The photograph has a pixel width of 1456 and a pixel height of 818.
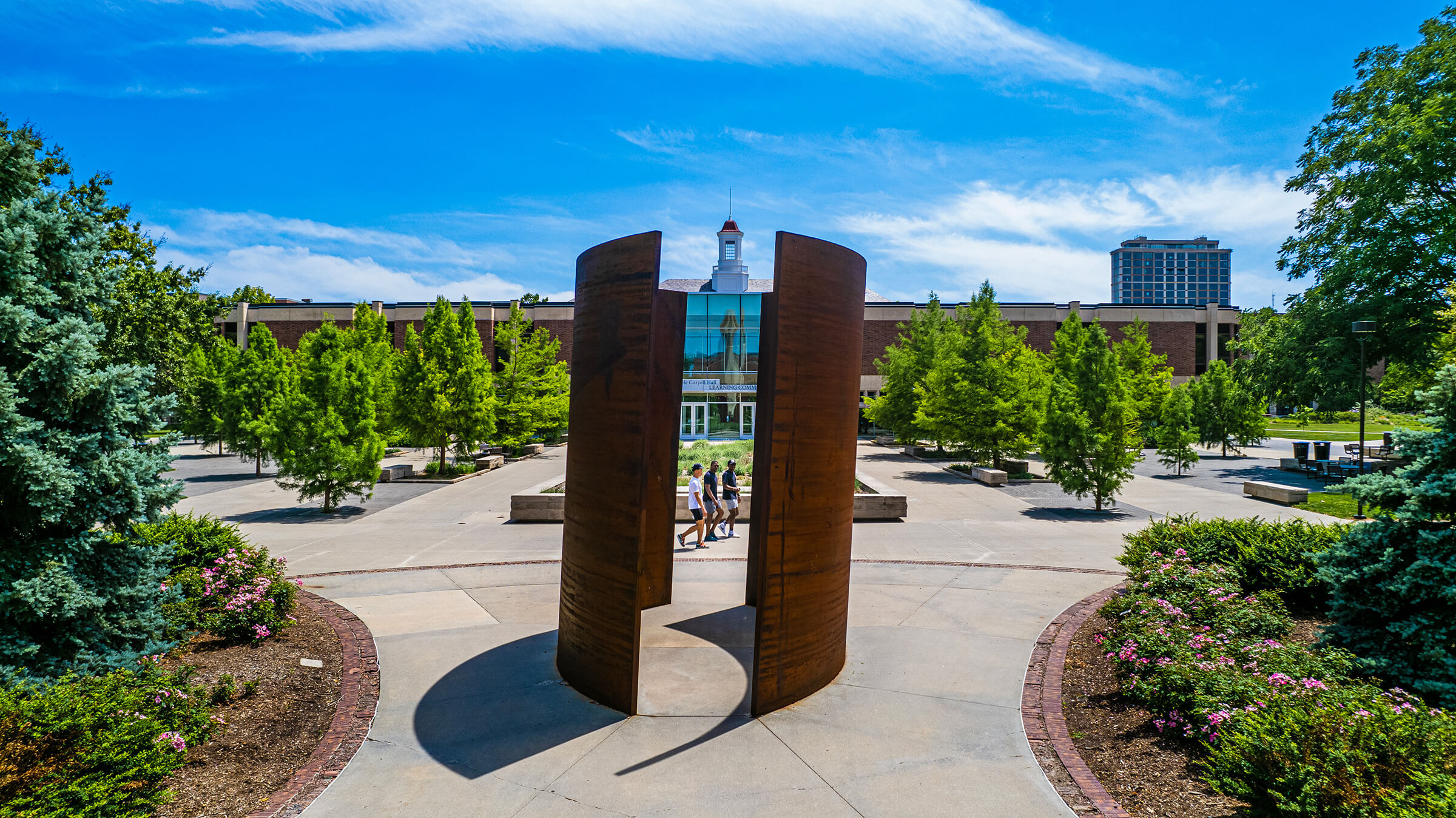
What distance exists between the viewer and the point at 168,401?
647 centimetres

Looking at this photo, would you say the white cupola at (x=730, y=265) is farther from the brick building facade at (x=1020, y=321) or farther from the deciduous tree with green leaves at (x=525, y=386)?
the deciduous tree with green leaves at (x=525, y=386)

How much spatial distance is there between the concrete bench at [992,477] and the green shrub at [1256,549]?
13.9 m

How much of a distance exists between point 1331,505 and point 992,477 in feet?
28.3

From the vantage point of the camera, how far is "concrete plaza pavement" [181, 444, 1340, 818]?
498 cm

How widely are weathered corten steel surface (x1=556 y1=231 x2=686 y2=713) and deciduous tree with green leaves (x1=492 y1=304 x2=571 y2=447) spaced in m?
24.5

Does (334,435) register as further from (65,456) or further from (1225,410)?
(1225,410)

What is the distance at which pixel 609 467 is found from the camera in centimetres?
620

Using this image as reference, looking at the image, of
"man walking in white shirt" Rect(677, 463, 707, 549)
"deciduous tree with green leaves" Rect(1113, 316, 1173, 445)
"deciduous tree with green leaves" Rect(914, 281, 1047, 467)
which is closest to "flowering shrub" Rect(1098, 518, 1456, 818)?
"man walking in white shirt" Rect(677, 463, 707, 549)

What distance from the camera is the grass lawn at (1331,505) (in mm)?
17938

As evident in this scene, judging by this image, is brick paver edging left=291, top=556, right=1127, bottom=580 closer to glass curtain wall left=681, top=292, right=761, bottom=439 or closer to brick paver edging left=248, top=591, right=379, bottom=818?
brick paver edging left=248, top=591, right=379, bottom=818

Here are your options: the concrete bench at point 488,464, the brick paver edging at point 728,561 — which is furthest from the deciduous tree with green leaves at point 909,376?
the brick paver edging at point 728,561

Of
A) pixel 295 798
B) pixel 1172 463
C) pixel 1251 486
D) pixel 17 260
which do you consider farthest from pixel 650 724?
pixel 1172 463

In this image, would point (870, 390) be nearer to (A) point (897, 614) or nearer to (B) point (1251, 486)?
(B) point (1251, 486)

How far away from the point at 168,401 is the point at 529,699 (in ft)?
13.4
